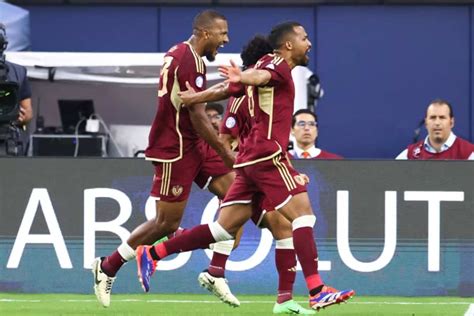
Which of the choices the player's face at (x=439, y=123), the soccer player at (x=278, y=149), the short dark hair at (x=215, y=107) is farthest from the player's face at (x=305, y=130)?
the soccer player at (x=278, y=149)

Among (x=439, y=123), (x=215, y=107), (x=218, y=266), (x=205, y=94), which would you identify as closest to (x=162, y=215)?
(x=218, y=266)

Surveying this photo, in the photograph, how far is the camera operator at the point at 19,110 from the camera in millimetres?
13422

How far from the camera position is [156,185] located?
1182 cm

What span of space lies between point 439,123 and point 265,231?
7.29ft

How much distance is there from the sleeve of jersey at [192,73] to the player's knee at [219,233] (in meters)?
1.05

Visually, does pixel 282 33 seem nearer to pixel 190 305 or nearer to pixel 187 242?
pixel 187 242

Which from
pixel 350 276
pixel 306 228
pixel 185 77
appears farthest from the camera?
pixel 350 276

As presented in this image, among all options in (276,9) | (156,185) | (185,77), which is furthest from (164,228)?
(276,9)

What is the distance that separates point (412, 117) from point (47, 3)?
497 centimetres

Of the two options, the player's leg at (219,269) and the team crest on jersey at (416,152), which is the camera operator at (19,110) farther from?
the team crest on jersey at (416,152)

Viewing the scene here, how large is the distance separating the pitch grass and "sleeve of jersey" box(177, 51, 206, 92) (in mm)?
1705

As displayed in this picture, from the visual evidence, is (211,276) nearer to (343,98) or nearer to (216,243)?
(216,243)

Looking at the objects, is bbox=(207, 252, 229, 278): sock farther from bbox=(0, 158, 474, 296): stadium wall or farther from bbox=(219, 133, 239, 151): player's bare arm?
bbox=(0, 158, 474, 296): stadium wall

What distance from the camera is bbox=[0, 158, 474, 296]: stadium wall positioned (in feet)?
43.9
